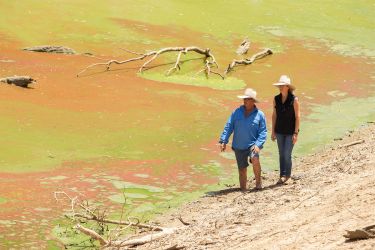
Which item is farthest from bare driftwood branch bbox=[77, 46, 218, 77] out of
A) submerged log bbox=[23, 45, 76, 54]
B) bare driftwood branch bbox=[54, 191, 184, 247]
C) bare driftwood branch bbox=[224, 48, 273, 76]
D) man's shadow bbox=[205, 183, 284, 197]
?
bare driftwood branch bbox=[54, 191, 184, 247]

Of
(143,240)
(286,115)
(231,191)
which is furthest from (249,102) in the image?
(143,240)

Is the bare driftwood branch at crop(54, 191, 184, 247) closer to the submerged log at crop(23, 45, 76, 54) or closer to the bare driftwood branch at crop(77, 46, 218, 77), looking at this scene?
the bare driftwood branch at crop(77, 46, 218, 77)

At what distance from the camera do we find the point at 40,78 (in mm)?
21078

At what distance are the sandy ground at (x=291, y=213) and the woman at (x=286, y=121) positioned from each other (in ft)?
1.44

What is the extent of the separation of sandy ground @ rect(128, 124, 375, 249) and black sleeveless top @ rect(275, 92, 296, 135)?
82cm

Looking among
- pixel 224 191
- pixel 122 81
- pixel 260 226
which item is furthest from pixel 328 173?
pixel 122 81

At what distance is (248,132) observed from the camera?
11.0m

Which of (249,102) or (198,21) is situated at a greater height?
(198,21)

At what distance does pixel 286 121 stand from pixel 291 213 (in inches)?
104

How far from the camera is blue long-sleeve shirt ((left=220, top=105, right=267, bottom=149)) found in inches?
429

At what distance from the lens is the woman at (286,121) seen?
432 inches

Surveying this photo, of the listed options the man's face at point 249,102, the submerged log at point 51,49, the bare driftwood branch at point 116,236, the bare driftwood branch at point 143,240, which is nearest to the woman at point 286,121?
the man's face at point 249,102

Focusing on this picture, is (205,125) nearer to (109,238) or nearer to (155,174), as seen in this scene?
(155,174)

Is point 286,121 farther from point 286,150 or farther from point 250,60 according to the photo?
point 250,60
